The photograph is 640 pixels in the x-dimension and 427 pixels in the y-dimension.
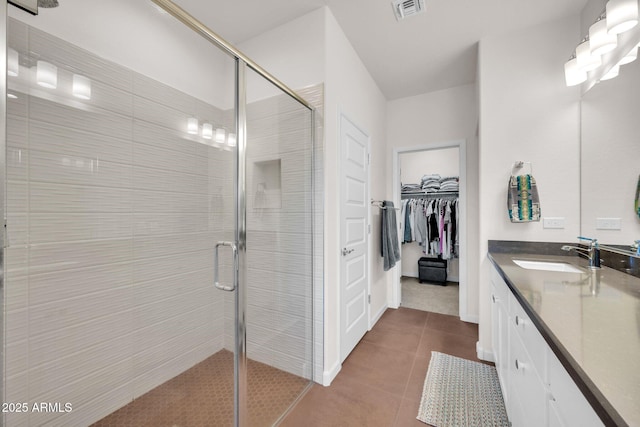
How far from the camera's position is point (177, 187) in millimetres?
1481

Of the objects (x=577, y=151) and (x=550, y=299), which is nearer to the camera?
(x=550, y=299)

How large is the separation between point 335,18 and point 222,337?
2.43 meters

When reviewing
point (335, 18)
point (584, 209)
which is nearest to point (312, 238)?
point (335, 18)

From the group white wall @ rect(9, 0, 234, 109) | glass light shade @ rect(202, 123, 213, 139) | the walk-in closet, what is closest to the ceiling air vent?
white wall @ rect(9, 0, 234, 109)

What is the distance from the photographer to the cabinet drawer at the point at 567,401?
1.76ft

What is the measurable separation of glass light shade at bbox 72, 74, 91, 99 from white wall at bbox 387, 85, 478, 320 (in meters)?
3.04

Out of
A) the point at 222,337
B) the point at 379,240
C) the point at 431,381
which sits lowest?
the point at 431,381

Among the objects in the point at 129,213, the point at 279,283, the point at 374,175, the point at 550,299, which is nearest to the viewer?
the point at 550,299

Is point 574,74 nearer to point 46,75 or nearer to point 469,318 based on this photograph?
point 469,318

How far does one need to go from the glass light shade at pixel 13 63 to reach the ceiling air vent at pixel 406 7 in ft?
6.98

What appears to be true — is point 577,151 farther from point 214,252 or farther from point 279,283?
point 214,252

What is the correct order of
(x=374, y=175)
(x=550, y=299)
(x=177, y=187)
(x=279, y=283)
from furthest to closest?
(x=374, y=175) < (x=279, y=283) < (x=177, y=187) < (x=550, y=299)

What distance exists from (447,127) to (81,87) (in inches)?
131

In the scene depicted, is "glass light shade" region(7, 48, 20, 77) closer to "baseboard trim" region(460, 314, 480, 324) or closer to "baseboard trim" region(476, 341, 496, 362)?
"baseboard trim" region(476, 341, 496, 362)
